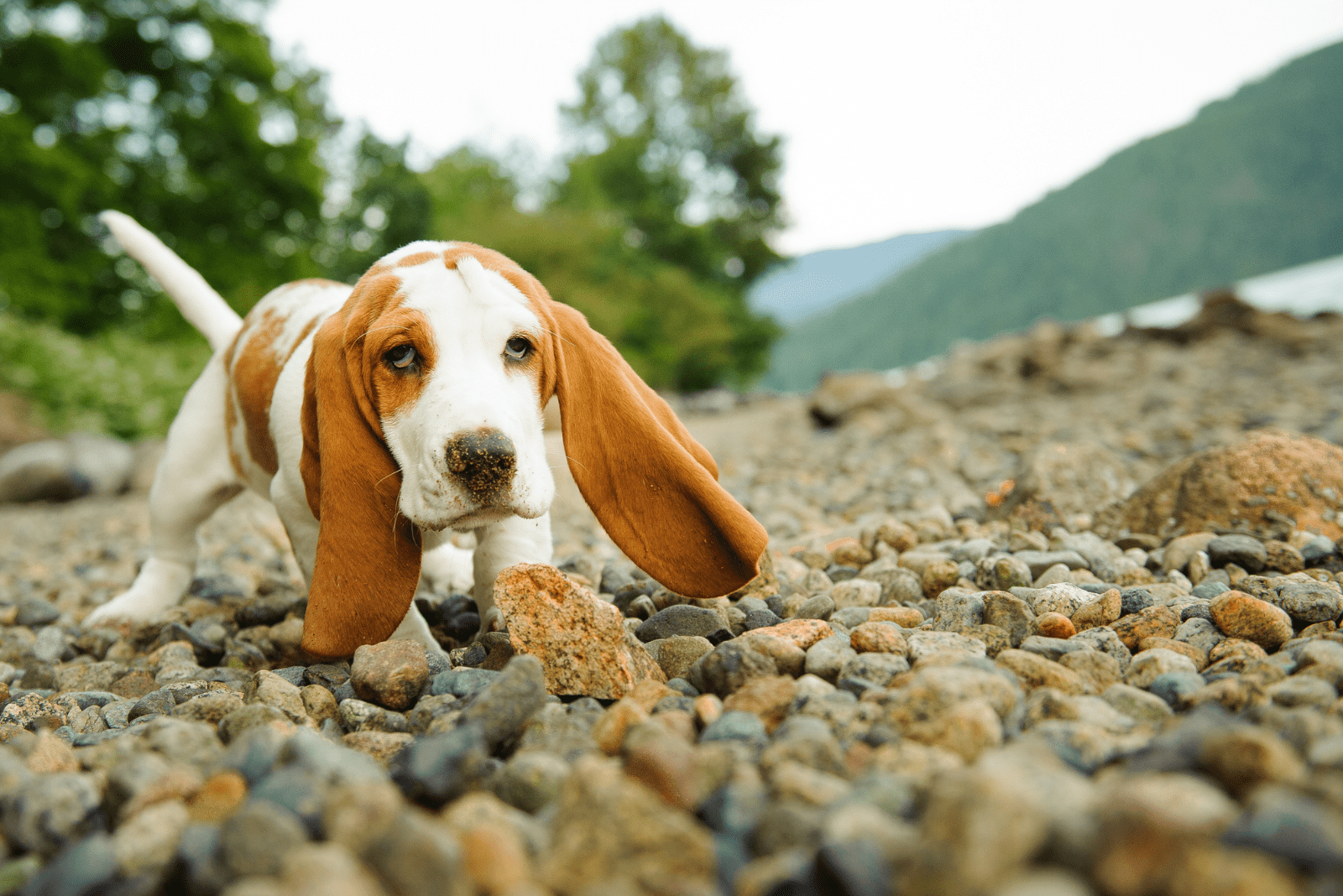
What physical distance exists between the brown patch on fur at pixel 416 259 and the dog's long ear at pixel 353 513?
0.18 m

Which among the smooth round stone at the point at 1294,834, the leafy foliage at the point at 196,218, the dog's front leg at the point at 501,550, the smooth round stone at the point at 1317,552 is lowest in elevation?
the smooth round stone at the point at 1317,552

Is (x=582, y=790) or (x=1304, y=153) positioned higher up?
(x=1304, y=153)

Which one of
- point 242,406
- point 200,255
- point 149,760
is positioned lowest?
point 149,760

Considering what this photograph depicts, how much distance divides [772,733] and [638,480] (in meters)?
1.06

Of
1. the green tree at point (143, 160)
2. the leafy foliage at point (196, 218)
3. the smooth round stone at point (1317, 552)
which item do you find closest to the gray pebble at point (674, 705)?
the smooth round stone at point (1317, 552)

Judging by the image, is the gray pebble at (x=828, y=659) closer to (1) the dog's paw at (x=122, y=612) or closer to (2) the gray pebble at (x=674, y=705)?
(2) the gray pebble at (x=674, y=705)

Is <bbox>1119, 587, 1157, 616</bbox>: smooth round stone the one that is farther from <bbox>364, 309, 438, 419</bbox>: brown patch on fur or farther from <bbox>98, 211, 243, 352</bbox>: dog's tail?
<bbox>98, 211, 243, 352</bbox>: dog's tail

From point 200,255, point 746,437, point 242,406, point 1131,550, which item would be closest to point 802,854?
point 1131,550

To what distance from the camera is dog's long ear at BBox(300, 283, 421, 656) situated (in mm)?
2402

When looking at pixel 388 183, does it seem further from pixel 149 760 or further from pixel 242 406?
pixel 149 760

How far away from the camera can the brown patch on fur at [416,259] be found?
101 inches

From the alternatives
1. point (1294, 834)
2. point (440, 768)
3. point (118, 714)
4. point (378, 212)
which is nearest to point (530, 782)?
point (440, 768)

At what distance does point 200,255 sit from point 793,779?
19.3 metres

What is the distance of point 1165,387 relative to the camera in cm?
1078
